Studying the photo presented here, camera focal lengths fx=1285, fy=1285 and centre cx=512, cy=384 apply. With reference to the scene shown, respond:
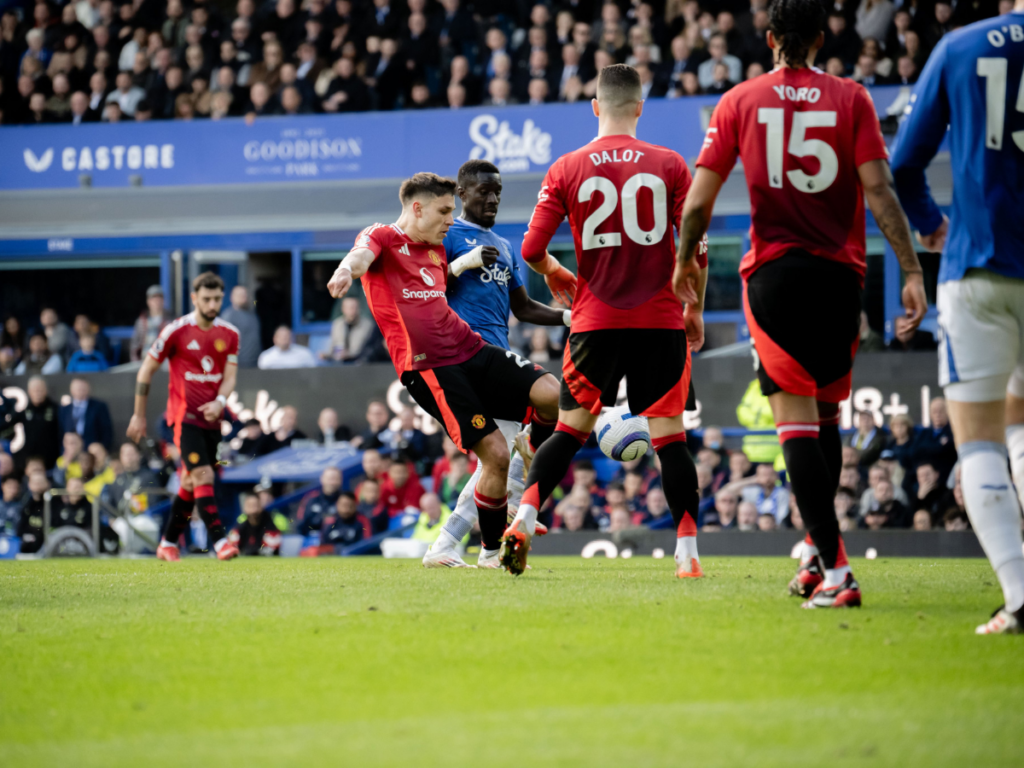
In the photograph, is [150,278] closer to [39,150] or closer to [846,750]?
[39,150]

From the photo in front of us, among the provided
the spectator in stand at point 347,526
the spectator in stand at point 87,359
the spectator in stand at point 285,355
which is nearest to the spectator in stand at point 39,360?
the spectator in stand at point 87,359

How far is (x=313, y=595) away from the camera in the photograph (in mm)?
5906

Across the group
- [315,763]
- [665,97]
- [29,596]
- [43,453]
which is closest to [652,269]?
[29,596]

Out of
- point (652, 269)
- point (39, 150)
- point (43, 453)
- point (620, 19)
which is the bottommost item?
point (43, 453)

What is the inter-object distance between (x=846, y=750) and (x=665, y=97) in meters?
15.4

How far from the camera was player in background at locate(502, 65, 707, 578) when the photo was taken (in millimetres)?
6113

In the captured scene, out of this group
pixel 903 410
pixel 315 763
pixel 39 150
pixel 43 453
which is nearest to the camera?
pixel 315 763

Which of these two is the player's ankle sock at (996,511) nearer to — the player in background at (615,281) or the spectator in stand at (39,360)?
the player in background at (615,281)

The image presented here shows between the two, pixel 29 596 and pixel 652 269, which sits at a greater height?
pixel 652 269

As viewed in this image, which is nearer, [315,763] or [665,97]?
[315,763]

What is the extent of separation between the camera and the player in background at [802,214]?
16.1 feet

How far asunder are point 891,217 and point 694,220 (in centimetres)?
73

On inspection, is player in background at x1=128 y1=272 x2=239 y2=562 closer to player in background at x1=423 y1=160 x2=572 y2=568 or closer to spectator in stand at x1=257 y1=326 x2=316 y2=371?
player in background at x1=423 y1=160 x2=572 y2=568

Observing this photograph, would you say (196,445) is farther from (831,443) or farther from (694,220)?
(694,220)
